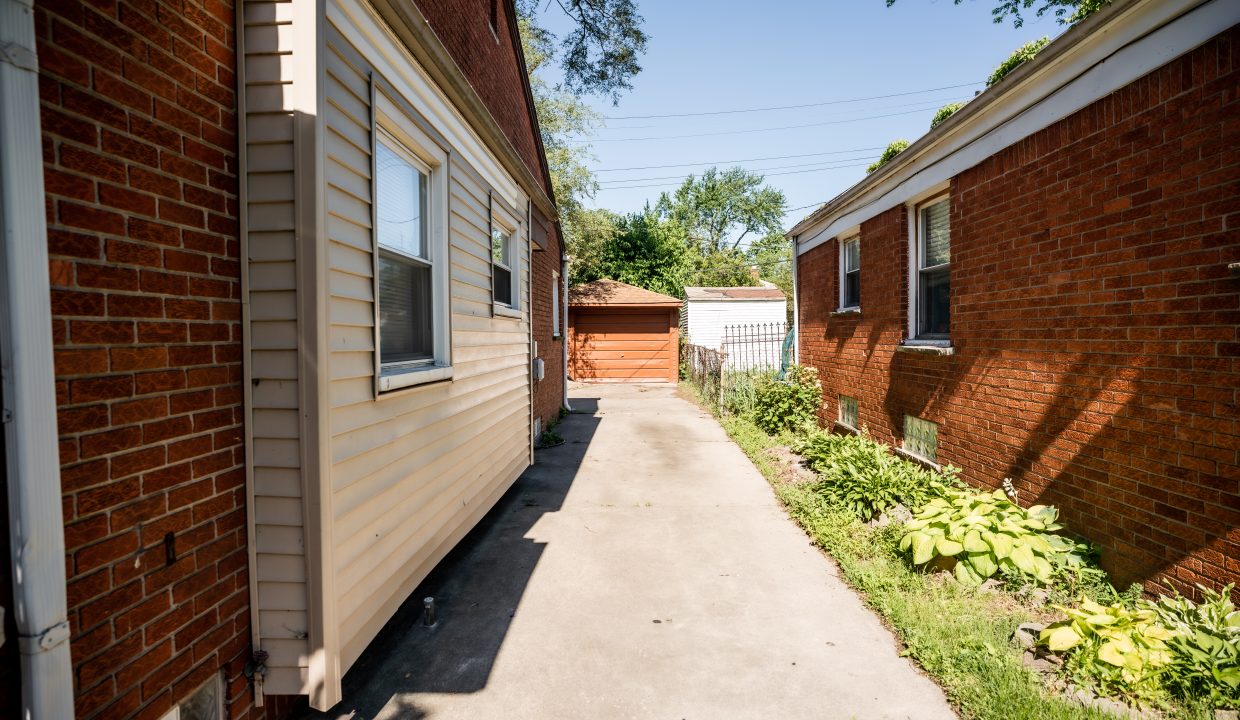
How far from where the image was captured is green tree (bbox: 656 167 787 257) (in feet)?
189

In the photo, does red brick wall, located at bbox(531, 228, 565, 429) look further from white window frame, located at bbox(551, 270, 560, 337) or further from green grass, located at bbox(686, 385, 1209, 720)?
green grass, located at bbox(686, 385, 1209, 720)

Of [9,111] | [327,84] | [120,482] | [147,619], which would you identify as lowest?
[147,619]

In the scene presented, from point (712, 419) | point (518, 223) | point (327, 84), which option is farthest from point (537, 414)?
point (327, 84)

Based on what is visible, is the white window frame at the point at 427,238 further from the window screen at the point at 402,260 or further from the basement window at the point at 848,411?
the basement window at the point at 848,411

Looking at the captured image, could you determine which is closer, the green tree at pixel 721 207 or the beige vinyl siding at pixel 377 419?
the beige vinyl siding at pixel 377 419

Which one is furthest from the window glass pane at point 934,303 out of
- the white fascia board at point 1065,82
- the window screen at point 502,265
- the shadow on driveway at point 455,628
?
the window screen at point 502,265

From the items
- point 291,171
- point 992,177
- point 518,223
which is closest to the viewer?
point 291,171

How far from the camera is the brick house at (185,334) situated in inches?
63.5

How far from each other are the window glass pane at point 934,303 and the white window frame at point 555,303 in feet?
22.3

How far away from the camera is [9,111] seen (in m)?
1.51

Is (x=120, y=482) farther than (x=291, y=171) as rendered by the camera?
No

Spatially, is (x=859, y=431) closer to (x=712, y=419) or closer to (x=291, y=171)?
(x=712, y=419)

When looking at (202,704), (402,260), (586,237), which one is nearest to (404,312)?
(402,260)

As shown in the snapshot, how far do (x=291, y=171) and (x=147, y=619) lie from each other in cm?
174
